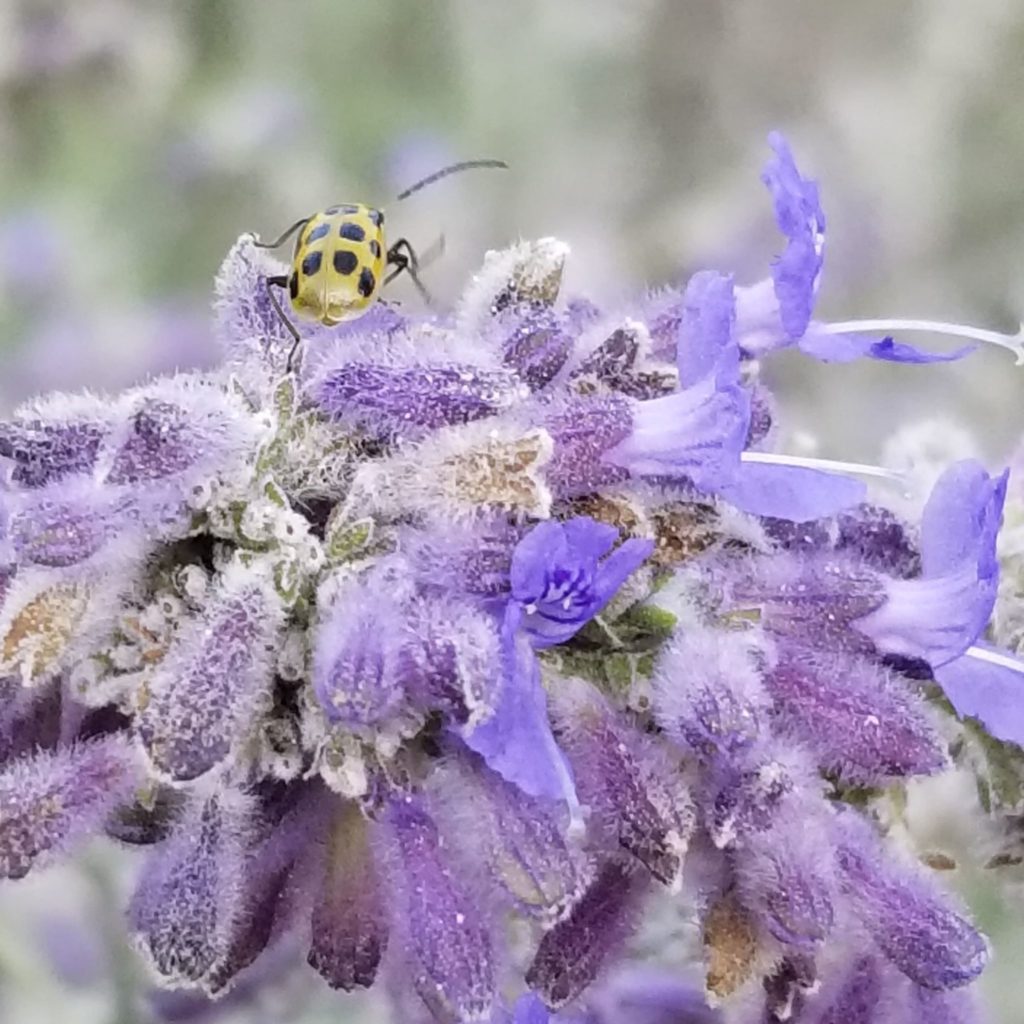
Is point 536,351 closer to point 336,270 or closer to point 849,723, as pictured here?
point 336,270

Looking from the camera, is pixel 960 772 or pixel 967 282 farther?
pixel 967 282

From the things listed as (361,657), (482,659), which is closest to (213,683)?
(361,657)

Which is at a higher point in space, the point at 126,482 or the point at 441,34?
the point at 441,34

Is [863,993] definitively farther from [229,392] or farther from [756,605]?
[229,392]

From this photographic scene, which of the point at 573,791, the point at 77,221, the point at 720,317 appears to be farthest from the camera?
the point at 77,221

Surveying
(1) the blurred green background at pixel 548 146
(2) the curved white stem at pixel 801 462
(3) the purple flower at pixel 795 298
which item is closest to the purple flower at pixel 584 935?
(2) the curved white stem at pixel 801 462

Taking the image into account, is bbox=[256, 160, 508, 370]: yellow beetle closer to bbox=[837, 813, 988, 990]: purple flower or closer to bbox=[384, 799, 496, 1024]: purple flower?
bbox=[384, 799, 496, 1024]: purple flower

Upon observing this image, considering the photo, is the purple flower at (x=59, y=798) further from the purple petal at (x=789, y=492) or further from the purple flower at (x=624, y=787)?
the purple petal at (x=789, y=492)

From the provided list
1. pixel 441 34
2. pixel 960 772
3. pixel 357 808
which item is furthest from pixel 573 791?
pixel 441 34
